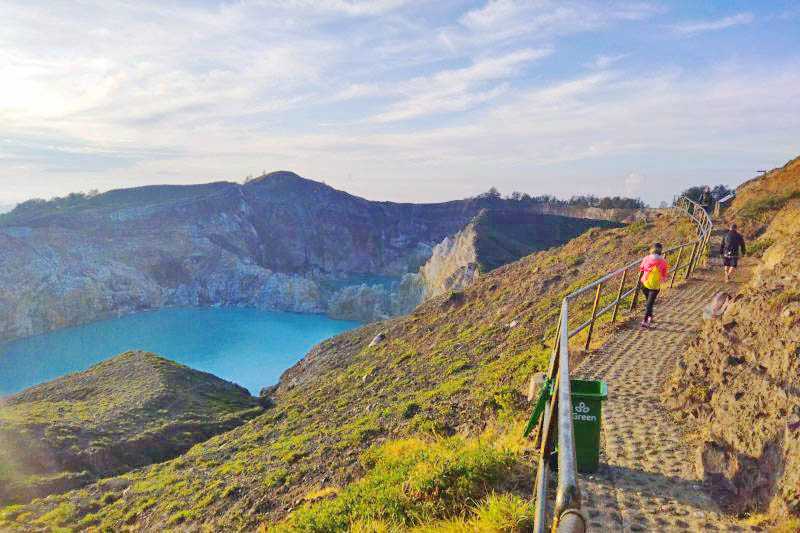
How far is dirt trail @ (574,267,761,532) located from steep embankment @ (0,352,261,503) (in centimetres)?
2721

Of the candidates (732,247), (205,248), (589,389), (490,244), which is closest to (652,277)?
(732,247)

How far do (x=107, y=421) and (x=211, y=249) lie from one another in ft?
330

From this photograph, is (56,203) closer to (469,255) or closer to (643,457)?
(469,255)

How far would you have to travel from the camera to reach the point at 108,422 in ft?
98.2


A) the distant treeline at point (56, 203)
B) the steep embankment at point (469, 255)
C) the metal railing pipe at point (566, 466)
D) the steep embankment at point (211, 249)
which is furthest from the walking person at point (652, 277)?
the distant treeline at point (56, 203)

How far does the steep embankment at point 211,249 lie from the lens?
94812 millimetres

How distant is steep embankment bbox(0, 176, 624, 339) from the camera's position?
3733 inches

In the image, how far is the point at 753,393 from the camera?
5.97 meters

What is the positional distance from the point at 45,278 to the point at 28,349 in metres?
18.7

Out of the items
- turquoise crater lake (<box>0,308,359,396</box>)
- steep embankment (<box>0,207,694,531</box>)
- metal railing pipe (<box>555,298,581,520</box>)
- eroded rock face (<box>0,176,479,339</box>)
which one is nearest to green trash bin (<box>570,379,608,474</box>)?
steep embankment (<box>0,207,694,531</box>)

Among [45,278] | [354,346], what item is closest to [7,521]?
[354,346]

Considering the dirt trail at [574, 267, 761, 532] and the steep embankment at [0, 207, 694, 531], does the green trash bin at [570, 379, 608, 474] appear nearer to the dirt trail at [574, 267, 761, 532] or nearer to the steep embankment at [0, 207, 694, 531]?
the dirt trail at [574, 267, 761, 532]

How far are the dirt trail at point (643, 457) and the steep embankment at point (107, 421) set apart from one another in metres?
27.2

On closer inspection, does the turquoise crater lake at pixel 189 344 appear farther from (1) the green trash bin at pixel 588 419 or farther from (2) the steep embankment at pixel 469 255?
(1) the green trash bin at pixel 588 419
